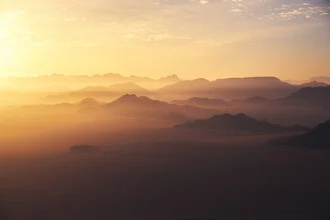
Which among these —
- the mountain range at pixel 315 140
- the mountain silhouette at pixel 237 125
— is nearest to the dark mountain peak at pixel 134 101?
the mountain silhouette at pixel 237 125

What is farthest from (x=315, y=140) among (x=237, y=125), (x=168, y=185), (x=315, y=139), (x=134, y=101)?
(x=134, y=101)

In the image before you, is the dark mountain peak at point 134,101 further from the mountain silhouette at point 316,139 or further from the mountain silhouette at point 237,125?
the mountain silhouette at point 316,139

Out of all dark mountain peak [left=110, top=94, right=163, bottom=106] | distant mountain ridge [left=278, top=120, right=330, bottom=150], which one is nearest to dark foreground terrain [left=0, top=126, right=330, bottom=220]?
distant mountain ridge [left=278, top=120, right=330, bottom=150]

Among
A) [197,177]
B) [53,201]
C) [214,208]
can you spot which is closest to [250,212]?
[214,208]

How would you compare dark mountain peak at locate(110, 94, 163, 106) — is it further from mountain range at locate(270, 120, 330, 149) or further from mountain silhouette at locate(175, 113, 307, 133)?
mountain range at locate(270, 120, 330, 149)

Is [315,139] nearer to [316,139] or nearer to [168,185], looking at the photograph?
[316,139]

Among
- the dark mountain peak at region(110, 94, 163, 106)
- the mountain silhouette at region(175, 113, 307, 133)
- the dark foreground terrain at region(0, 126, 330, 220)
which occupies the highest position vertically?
the dark mountain peak at region(110, 94, 163, 106)
